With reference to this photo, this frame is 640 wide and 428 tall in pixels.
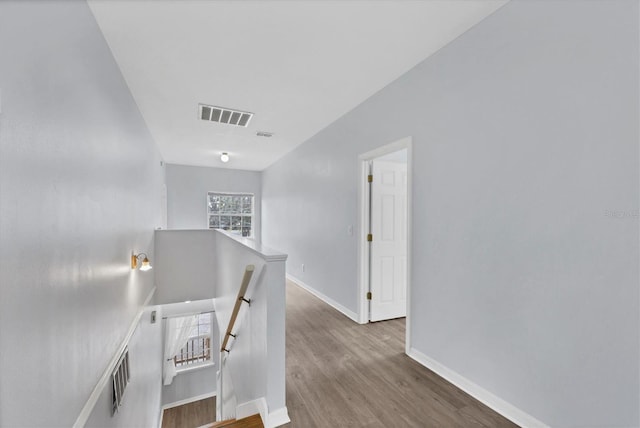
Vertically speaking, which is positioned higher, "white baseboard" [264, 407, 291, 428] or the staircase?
"white baseboard" [264, 407, 291, 428]

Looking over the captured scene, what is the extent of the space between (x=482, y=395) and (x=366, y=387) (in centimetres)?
78

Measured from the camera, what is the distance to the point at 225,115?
3615 millimetres

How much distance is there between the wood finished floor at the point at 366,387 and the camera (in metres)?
1.71

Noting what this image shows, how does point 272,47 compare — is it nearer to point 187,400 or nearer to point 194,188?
point 194,188

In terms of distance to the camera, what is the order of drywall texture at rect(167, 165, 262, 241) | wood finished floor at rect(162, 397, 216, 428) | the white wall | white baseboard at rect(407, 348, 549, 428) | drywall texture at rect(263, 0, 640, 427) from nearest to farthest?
drywall texture at rect(263, 0, 640, 427) < white baseboard at rect(407, 348, 549, 428) < the white wall < wood finished floor at rect(162, 397, 216, 428) < drywall texture at rect(167, 165, 262, 241)

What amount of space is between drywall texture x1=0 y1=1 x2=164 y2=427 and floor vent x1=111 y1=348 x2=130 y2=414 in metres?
0.17

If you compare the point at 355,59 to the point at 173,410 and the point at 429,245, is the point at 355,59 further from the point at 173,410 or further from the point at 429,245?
the point at 173,410

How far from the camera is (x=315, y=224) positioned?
4.40 metres

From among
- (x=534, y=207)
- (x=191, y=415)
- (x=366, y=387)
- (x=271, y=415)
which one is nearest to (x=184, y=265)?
(x=191, y=415)

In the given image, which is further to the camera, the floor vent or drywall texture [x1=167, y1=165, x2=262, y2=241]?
drywall texture [x1=167, y1=165, x2=262, y2=241]

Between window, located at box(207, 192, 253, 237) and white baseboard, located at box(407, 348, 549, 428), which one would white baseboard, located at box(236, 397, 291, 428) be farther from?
window, located at box(207, 192, 253, 237)

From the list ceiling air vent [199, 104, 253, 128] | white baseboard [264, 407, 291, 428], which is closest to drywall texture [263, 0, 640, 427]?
white baseboard [264, 407, 291, 428]

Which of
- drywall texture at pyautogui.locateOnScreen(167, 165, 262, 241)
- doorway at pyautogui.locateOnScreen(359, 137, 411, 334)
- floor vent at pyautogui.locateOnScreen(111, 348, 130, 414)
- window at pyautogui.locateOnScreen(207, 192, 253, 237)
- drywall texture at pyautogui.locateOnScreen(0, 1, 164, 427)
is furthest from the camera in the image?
window at pyautogui.locateOnScreen(207, 192, 253, 237)

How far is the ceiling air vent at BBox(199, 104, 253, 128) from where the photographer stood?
3420mm
